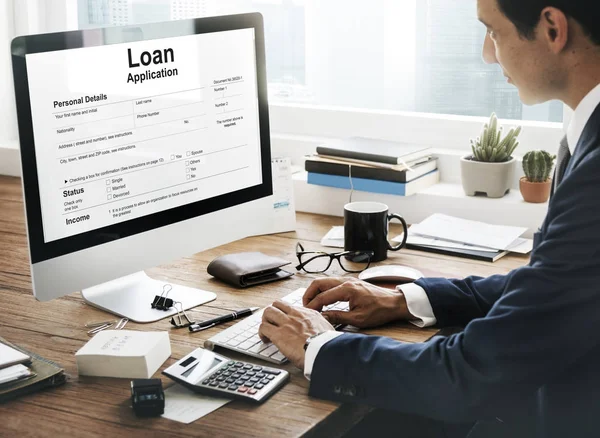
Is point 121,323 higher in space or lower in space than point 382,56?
lower

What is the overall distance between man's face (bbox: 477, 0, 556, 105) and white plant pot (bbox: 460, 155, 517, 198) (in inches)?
32.6

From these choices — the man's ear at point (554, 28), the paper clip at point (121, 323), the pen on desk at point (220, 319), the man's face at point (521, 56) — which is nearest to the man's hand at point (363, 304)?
the pen on desk at point (220, 319)

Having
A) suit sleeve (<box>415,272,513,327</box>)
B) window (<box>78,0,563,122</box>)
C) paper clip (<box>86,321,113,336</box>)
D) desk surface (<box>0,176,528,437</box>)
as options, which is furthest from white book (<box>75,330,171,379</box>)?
window (<box>78,0,563,122</box>)

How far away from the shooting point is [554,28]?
1.23 meters

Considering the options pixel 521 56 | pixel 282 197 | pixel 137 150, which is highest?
pixel 521 56

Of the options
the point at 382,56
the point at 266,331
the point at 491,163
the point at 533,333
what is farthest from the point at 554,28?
the point at 382,56

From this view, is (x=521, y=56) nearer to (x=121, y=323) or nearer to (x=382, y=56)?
(x=121, y=323)

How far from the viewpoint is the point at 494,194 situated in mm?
2189

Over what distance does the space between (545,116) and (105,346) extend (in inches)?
58.0

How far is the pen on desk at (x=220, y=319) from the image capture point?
154 centimetres

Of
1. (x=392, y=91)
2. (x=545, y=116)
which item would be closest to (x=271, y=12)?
(x=392, y=91)

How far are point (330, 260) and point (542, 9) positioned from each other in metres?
0.80

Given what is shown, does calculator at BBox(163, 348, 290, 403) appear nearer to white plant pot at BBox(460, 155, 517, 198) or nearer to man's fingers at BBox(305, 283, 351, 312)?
man's fingers at BBox(305, 283, 351, 312)

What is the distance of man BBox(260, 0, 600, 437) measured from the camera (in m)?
1.15
